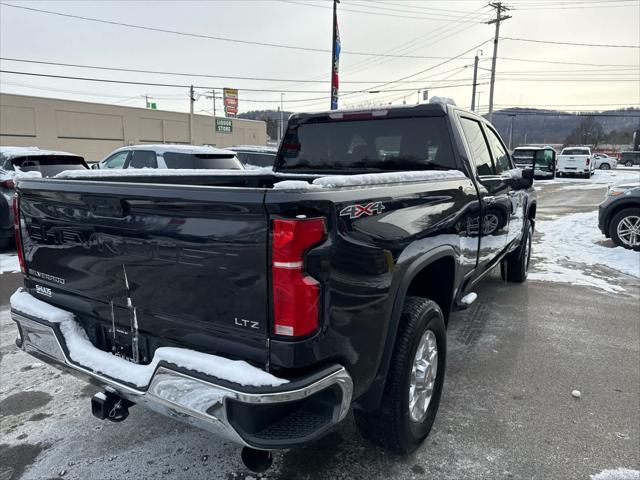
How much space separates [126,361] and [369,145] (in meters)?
2.56

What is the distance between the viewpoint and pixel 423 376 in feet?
8.96

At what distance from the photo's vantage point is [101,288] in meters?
2.32

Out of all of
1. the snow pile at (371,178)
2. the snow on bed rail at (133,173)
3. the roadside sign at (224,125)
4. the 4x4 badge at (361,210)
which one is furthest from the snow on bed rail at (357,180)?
the roadside sign at (224,125)

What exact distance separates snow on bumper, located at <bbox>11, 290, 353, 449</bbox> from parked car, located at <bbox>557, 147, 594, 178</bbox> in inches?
1297

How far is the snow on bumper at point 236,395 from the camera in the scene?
1.77 meters

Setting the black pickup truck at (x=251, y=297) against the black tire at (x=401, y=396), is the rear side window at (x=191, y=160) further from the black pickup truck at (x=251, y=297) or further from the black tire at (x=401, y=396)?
the black tire at (x=401, y=396)

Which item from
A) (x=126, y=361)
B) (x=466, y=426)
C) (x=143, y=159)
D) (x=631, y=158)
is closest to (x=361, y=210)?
(x=126, y=361)

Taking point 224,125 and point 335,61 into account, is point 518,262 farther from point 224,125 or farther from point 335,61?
point 224,125

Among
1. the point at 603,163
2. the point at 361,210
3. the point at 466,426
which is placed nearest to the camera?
the point at 361,210

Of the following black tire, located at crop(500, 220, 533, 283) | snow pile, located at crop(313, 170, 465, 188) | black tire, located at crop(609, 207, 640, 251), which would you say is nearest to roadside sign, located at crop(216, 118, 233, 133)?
black tire, located at crop(609, 207, 640, 251)

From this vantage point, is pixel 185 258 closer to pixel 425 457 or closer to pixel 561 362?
pixel 425 457

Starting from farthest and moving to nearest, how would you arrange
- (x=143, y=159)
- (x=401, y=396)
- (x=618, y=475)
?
(x=143, y=159)
(x=618, y=475)
(x=401, y=396)

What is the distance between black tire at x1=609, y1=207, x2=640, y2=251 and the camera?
→ 26.3 ft

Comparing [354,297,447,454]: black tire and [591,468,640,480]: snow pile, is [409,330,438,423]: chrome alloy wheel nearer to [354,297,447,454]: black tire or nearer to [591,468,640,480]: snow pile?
[354,297,447,454]: black tire
